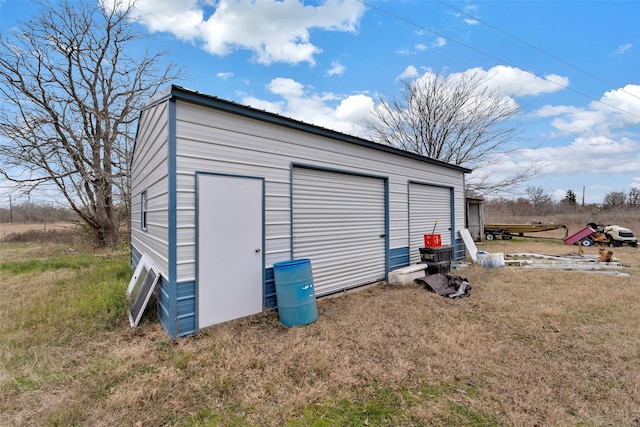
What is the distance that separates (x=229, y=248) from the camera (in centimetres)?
379

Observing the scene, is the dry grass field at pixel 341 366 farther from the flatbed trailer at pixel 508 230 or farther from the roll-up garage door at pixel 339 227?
the flatbed trailer at pixel 508 230

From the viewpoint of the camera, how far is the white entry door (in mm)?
3604

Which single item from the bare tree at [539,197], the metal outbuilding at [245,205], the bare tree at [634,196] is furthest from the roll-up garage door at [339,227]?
the bare tree at [539,197]

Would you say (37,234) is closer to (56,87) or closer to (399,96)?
(56,87)

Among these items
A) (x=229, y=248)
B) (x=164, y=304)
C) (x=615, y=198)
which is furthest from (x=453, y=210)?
(x=615, y=198)

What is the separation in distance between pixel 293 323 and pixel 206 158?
7.99ft

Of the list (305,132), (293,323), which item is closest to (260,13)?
(305,132)

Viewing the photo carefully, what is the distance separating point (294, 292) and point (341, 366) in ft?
4.07

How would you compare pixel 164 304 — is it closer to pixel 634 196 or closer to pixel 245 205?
pixel 245 205

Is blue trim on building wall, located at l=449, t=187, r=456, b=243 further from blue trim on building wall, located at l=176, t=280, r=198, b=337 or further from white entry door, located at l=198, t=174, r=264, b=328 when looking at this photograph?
blue trim on building wall, located at l=176, t=280, r=198, b=337

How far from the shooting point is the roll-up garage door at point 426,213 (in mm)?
7320

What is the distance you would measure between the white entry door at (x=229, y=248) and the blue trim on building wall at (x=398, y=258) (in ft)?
11.4

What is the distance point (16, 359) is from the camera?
2.99 metres

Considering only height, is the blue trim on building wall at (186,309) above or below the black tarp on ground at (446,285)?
above
